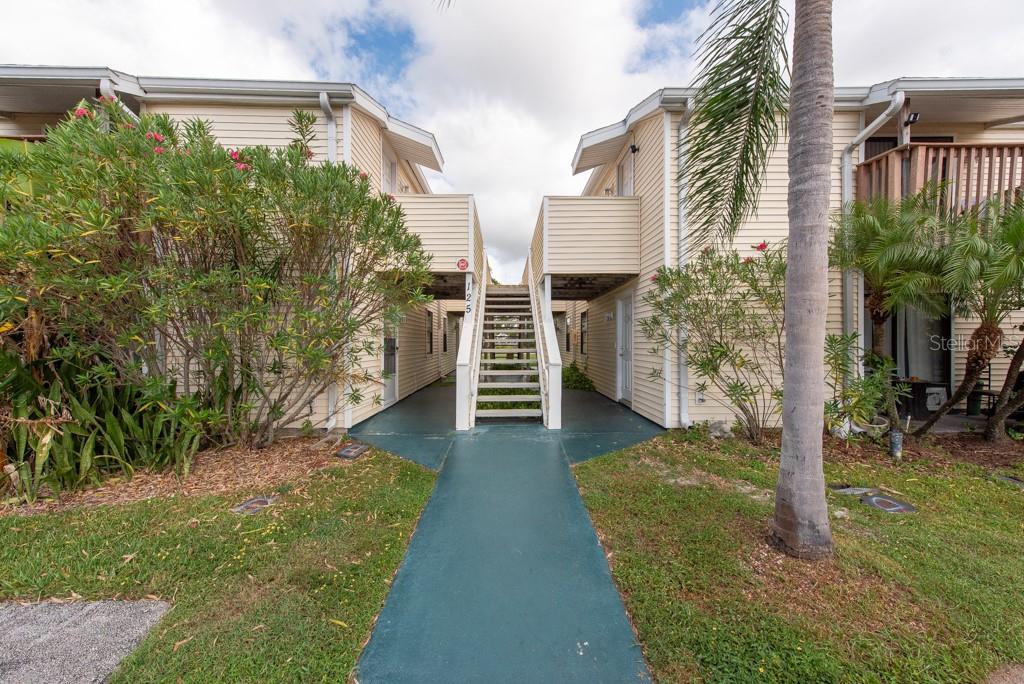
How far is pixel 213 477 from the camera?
4.19 meters

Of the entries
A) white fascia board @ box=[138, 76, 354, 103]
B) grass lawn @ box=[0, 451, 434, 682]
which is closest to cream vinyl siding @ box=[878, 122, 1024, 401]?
white fascia board @ box=[138, 76, 354, 103]

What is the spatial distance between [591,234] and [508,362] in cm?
300

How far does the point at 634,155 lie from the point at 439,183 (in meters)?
6.89

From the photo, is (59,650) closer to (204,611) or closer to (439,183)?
(204,611)

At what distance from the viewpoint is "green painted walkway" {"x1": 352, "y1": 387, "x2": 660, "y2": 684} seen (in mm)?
1918

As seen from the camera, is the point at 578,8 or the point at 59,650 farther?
the point at 578,8

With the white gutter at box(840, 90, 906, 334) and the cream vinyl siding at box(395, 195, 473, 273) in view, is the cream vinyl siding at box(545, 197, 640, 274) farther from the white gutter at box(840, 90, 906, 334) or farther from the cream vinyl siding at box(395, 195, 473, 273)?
the white gutter at box(840, 90, 906, 334)

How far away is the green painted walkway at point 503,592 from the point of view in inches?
75.5

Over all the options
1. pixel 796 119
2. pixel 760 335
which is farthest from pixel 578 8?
pixel 760 335

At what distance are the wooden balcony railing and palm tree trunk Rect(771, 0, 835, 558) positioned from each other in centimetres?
431

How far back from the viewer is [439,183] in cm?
1229

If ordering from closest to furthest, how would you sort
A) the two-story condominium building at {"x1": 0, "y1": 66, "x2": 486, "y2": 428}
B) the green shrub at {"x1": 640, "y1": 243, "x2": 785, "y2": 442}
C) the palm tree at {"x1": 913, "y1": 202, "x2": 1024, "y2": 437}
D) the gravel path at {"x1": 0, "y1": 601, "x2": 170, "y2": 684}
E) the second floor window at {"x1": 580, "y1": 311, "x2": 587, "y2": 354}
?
the gravel path at {"x1": 0, "y1": 601, "x2": 170, "y2": 684}
the palm tree at {"x1": 913, "y1": 202, "x2": 1024, "y2": 437}
the green shrub at {"x1": 640, "y1": 243, "x2": 785, "y2": 442}
the two-story condominium building at {"x1": 0, "y1": 66, "x2": 486, "y2": 428}
the second floor window at {"x1": 580, "y1": 311, "x2": 587, "y2": 354}

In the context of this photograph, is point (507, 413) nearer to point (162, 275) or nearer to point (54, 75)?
point (162, 275)

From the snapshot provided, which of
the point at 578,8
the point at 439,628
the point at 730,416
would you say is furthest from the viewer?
the point at 730,416
